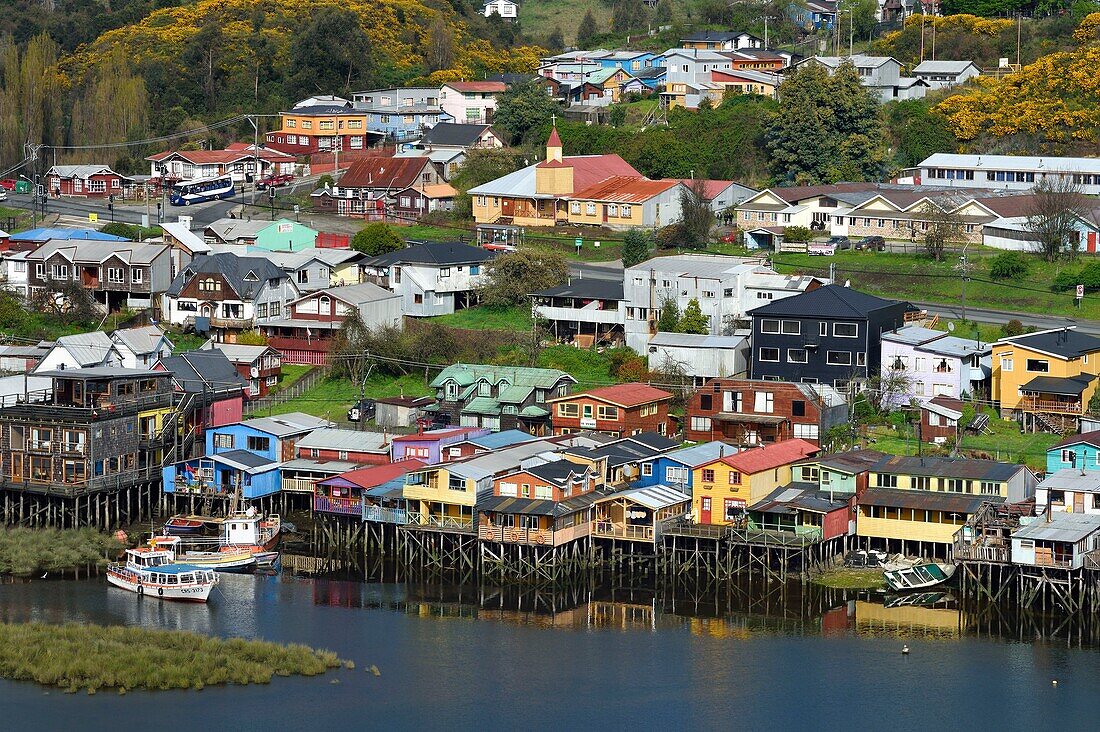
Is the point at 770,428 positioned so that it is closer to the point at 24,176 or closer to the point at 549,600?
the point at 549,600

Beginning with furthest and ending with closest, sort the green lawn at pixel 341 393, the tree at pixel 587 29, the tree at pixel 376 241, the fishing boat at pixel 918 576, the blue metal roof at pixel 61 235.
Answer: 1. the tree at pixel 587 29
2. the blue metal roof at pixel 61 235
3. the tree at pixel 376 241
4. the green lawn at pixel 341 393
5. the fishing boat at pixel 918 576

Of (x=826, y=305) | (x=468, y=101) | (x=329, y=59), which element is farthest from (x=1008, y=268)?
(x=329, y=59)

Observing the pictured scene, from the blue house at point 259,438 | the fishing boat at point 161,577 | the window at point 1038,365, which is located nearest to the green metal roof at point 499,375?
the blue house at point 259,438

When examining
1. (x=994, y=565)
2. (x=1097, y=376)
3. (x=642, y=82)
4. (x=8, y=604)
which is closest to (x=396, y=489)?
(x=8, y=604)

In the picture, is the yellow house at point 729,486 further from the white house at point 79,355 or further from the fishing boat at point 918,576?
the white house at point 79,355

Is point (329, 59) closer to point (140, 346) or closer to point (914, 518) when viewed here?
point (140, 346)
